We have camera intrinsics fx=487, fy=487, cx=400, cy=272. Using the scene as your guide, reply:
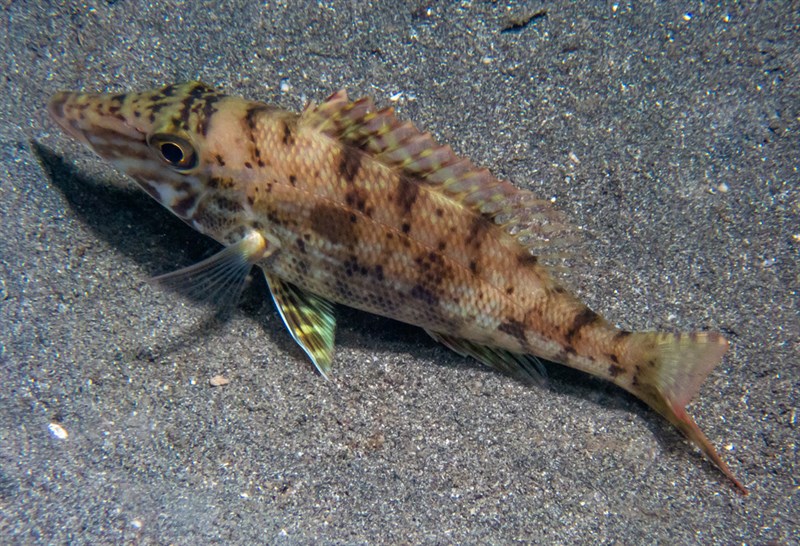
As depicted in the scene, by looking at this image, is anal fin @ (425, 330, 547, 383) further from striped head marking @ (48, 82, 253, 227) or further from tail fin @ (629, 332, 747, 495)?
striped head marking @ (48, 82, 253, 227)

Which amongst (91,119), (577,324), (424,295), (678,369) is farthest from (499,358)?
(91,119)

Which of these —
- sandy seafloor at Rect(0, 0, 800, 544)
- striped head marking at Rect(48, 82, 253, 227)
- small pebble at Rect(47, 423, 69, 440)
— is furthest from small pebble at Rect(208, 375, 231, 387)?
striped head marking at Rect(48, 82, 253, 227)

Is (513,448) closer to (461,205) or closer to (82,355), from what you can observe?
(461,205)

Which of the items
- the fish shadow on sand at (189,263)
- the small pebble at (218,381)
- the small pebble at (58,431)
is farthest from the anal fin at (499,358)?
the small pebble at (58,431)

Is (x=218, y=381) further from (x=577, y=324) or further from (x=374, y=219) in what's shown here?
(x=577, y=324)

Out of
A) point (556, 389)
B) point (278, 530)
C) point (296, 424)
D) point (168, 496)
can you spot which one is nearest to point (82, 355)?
point (168, 496)

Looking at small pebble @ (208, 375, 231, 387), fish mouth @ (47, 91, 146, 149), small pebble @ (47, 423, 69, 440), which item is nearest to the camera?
small pebble @ (47, 423, 69, 440)
